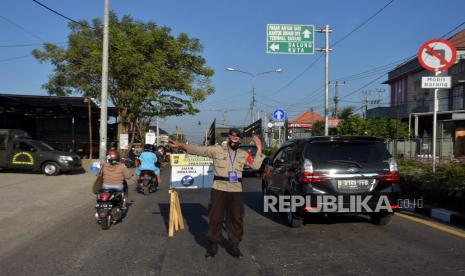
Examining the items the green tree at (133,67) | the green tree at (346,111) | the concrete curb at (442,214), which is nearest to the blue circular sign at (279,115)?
the green tree at (133,67)

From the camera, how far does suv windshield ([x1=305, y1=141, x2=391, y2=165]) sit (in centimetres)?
837

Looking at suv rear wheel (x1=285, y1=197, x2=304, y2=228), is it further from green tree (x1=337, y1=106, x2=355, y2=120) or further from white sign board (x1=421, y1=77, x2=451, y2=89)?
green tree (x1=337, y1=106, x2=355, y2=120)

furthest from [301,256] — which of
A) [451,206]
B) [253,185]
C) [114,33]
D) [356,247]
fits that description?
[114,33]

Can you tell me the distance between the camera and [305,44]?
22.5 meters

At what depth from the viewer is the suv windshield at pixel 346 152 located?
8.37 m

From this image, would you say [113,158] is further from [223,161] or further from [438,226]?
[438,226]

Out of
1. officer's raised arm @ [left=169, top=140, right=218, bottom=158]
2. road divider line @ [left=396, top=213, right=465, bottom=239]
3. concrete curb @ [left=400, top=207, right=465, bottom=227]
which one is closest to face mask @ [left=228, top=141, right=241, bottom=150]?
officer's raised arm @ [left=169, top=140, right=218, bottom=158]

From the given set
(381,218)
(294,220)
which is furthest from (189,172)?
(381,218)

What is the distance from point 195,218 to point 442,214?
4867 mm

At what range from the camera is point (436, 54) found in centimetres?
1115

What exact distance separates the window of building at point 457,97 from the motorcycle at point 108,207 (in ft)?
107

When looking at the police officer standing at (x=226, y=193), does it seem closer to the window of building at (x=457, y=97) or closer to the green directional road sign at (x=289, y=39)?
the green directional road sign at (x=289, y=39)

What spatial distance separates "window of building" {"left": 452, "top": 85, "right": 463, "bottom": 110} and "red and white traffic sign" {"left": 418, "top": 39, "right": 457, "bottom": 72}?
1088 inches

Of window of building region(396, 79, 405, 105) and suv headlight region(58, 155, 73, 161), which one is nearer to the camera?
suv headlight region(58, 155, 73, 161)
